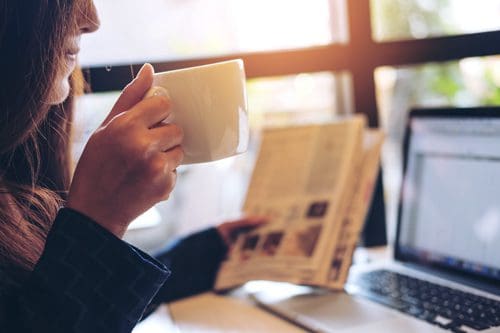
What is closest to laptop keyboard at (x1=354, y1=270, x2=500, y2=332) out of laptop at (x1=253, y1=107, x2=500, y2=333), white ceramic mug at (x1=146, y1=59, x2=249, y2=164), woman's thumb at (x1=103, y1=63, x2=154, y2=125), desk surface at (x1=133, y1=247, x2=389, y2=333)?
laptop at (x1=253, y1=107, x2=500, y2=333)

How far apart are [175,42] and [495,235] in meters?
0.79

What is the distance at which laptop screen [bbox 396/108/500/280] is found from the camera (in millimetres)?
929

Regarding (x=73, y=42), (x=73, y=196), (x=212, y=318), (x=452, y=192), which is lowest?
(x=212, y=318)

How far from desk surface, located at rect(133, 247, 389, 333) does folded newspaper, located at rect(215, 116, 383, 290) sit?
5 centimetres

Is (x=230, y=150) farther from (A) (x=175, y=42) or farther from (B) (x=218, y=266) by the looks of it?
(A) (x=175, y=42)

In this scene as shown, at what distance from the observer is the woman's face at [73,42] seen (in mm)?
747

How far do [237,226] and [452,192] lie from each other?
365 mm

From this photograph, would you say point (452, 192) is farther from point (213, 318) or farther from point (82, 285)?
point (82, 285)

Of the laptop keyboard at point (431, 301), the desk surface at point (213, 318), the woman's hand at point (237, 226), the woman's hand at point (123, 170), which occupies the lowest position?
the desk surface at point (213, 318)

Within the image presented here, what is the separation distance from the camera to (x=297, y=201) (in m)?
1.13

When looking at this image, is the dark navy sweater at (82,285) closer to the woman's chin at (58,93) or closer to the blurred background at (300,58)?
the woman's chin at (58,93)

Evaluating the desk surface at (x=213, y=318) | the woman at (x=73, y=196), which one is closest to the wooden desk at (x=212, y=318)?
the desk surface at (x=213, y=318)

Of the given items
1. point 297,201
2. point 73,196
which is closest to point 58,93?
point 73,196

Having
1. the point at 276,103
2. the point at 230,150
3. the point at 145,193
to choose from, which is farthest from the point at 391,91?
the point at 145,193
